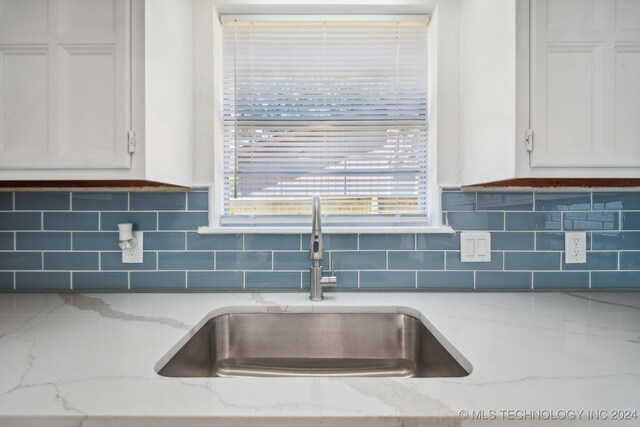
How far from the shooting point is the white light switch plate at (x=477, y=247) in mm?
1292

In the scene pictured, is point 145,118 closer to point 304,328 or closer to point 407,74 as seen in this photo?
point 304,328

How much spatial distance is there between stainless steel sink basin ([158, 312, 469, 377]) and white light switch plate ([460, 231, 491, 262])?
0.36 m

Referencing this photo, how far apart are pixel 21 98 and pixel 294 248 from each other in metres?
0.95

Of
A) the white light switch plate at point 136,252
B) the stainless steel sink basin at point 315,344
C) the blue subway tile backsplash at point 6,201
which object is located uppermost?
the blue subway tile backsplash at point 6,201

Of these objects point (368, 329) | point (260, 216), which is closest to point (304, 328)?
point (368, 329)

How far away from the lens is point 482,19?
114 cm

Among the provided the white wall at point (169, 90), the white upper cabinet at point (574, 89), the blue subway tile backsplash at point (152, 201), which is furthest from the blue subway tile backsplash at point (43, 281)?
the white upper cabinet at point (574, 89)

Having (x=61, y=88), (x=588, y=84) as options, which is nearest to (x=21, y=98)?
(x=61, y=88)

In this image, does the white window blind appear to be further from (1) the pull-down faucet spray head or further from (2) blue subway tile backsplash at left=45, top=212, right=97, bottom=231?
(2) blue subway tile backsplash at left=45, top=212, right=97, bottom=231

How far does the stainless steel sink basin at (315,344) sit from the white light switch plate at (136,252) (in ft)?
1.37

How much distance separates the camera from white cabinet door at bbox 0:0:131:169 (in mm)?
966

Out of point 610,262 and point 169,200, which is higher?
point 169,200

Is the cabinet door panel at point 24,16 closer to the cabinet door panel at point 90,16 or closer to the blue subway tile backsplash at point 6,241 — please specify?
the cabinet door panel at point 90,16

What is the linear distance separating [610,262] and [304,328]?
1.18m
